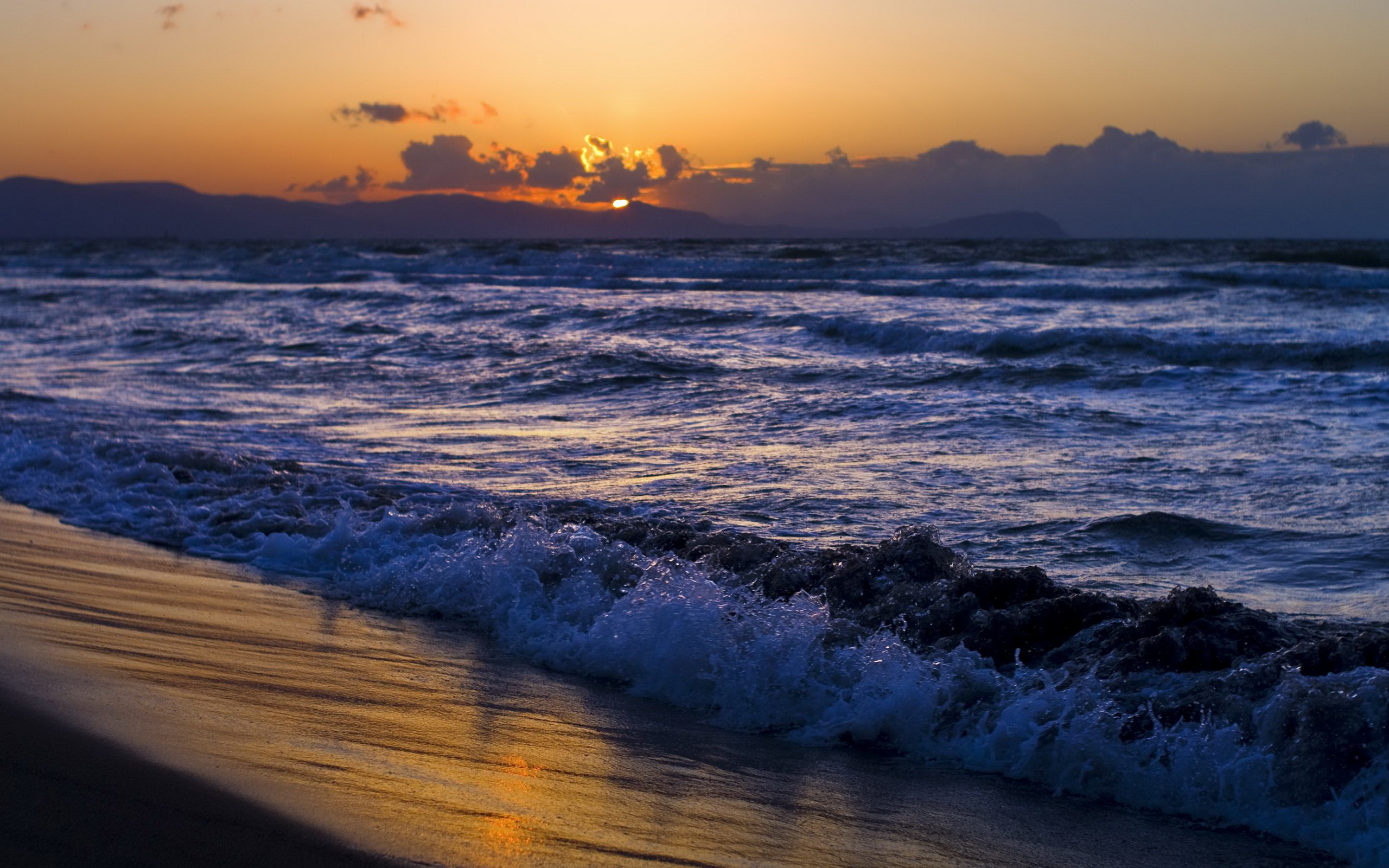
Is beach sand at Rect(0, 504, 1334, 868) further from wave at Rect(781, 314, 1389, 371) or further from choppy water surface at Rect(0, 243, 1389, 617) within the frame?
wave at Rect(781, 314, 1389, 371)

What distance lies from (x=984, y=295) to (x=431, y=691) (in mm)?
24678

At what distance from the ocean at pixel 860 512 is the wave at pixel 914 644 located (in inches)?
0.6

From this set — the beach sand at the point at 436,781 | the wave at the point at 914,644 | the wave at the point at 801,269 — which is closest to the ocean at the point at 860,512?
the wave at the point at 914,644

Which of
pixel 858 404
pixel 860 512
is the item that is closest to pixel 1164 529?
pixel 860 512

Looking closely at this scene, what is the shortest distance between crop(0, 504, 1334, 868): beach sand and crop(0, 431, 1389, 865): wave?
17 centimetres

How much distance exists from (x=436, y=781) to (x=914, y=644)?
2.01 meters

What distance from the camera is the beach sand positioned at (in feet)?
8.75

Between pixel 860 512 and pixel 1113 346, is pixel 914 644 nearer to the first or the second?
pixel 860 512

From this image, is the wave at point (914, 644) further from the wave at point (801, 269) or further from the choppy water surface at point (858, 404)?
the wave at point (801, 269)

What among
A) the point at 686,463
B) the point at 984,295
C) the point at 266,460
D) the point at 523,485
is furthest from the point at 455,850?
the point at 984,295

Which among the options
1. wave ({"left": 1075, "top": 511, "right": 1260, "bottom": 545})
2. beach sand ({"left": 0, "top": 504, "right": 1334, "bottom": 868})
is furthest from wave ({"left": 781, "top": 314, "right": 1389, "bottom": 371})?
beach sand ({"left": 0, "top": 504, "right": 1334, "bottom": 868})

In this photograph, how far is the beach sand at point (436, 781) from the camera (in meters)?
2.67

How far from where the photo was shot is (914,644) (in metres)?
4.25

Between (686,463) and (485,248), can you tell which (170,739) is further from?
(485,248)
